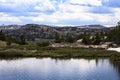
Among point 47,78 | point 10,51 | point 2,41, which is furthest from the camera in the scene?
point 2,41

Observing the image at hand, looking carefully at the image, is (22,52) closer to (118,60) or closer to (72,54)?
(72,54)

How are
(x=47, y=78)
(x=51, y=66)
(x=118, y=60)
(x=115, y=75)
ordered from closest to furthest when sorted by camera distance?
1. (x=47, y=78)
2. (x=115, y=75)
3. (x=51, y=66)
4. (x=118, y=60)

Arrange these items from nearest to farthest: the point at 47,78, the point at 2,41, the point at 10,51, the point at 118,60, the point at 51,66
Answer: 1. the point at 47,78
2. the point at 51,66
3. the point at 118,60
4. the point at 10,51
5. the point at 2,41

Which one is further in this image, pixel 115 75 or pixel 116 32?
pixel 116 32

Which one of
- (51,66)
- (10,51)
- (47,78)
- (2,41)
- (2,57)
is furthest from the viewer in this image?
(2,41)

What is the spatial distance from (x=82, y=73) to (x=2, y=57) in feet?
139

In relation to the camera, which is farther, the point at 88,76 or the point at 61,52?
the point at 61,52

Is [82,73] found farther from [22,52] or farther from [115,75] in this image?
[22,52]

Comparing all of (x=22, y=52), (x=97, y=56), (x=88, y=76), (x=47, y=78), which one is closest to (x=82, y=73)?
(x=88, y=76)

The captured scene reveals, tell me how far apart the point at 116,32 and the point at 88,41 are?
1261 centimetres

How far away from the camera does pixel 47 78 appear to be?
61.0 meters

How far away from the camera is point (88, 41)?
14262 centimetres

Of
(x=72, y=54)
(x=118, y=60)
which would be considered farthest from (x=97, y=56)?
(x=118, y=60)

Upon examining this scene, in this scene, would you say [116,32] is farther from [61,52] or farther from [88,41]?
[61,52]
